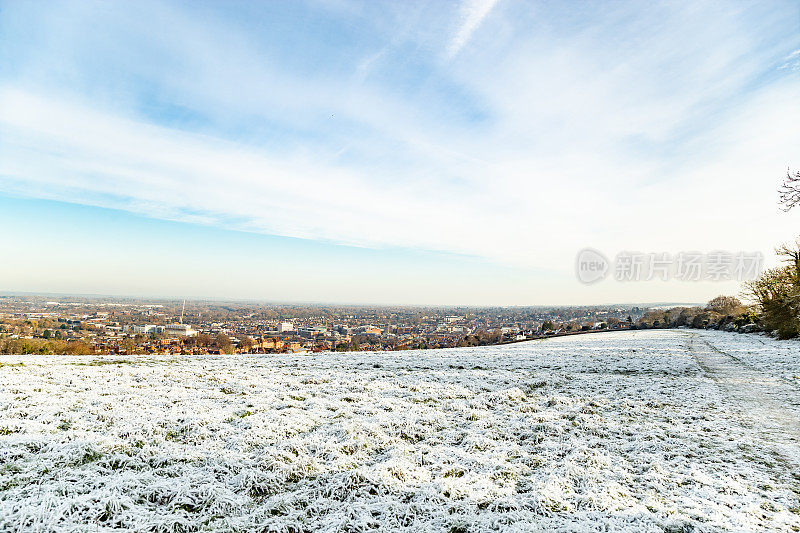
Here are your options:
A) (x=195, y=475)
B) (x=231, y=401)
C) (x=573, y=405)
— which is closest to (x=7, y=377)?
(x=231, y=401)

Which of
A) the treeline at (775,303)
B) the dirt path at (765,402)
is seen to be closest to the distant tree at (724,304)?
the treeline at (775,303)

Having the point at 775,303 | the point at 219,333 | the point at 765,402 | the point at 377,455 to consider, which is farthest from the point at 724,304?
the point at 377,455

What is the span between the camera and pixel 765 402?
38.4 ft

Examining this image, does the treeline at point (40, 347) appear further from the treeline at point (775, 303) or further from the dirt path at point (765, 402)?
the treeline at point (775, 303)

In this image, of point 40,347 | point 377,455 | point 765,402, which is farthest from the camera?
point 40,347

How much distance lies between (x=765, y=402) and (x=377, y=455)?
13795 millimetres

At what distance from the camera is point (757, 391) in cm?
1330

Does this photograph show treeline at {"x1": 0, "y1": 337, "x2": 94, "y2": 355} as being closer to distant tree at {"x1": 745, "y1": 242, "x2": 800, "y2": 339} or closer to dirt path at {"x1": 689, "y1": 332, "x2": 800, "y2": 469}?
dirt path at {"x1": 689, "y1": 332, "x2": 800, "y2": 469}

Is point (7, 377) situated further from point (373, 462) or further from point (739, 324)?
point (739, 324)

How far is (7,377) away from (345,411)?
1023cm

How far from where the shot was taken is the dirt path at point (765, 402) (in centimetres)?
826

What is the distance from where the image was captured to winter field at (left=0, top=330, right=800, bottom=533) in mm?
4594

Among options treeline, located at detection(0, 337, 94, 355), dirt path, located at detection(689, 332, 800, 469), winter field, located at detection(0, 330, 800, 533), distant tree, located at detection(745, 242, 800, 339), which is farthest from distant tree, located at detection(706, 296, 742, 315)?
treeline, located at detection(0, 337, 94, 355)

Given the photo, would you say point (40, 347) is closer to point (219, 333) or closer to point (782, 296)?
point (219, 333)
